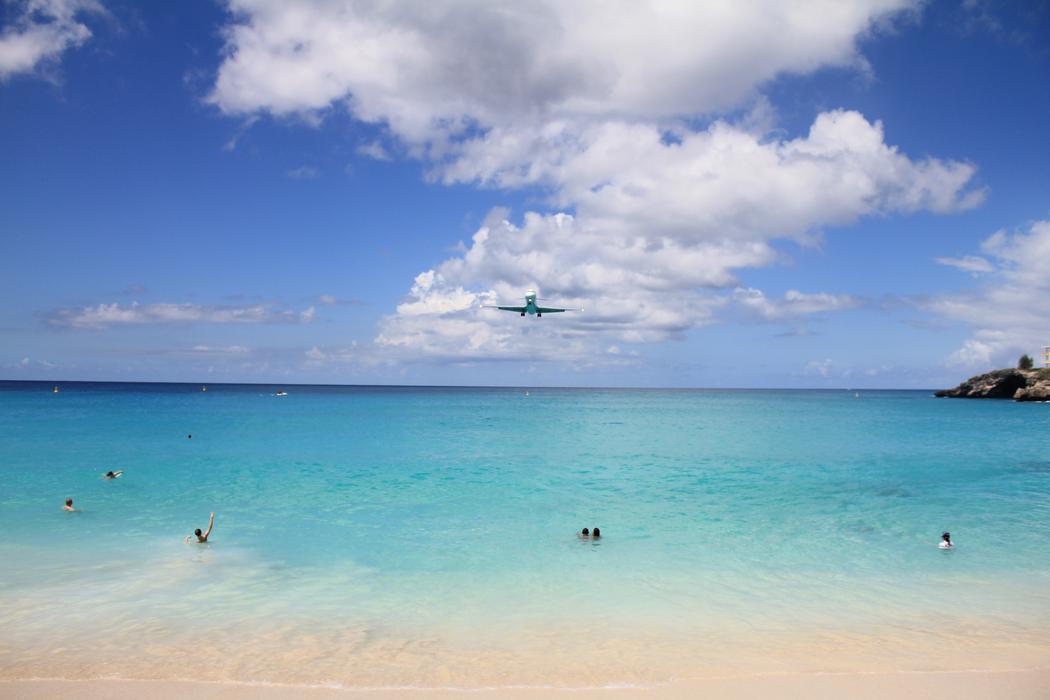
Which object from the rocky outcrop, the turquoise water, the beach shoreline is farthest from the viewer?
the rocky outcrop

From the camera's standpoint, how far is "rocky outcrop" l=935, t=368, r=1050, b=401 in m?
132

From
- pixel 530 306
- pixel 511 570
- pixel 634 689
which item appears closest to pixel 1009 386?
pixel 530 306

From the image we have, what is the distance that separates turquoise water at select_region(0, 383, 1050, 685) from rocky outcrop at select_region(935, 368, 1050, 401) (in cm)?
11865

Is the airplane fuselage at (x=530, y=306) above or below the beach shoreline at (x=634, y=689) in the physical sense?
above

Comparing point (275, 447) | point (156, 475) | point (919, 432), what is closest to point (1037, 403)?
point (919, 432)

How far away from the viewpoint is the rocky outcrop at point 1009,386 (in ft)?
434

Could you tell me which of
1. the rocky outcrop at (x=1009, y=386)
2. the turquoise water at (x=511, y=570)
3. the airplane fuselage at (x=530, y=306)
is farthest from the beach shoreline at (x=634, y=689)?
the rocky outcrop at (x=1009, y=386)

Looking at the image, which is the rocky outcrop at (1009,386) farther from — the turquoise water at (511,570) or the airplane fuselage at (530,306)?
the airplane fuselage at (530,306)

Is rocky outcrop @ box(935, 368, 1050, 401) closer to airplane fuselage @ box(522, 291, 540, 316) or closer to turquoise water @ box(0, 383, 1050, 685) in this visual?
turquoise water @ box(0, 383, 1050, 685)

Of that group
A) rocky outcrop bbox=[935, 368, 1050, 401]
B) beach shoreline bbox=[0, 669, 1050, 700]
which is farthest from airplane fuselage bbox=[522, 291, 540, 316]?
rocky outcrop bbox=[935, 368, 1050, 401]

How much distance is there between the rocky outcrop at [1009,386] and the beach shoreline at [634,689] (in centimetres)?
Result: 15622

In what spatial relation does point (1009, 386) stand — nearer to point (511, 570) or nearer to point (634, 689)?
point (511, 570)

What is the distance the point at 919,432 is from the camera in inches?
2650

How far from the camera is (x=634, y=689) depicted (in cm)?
1085
